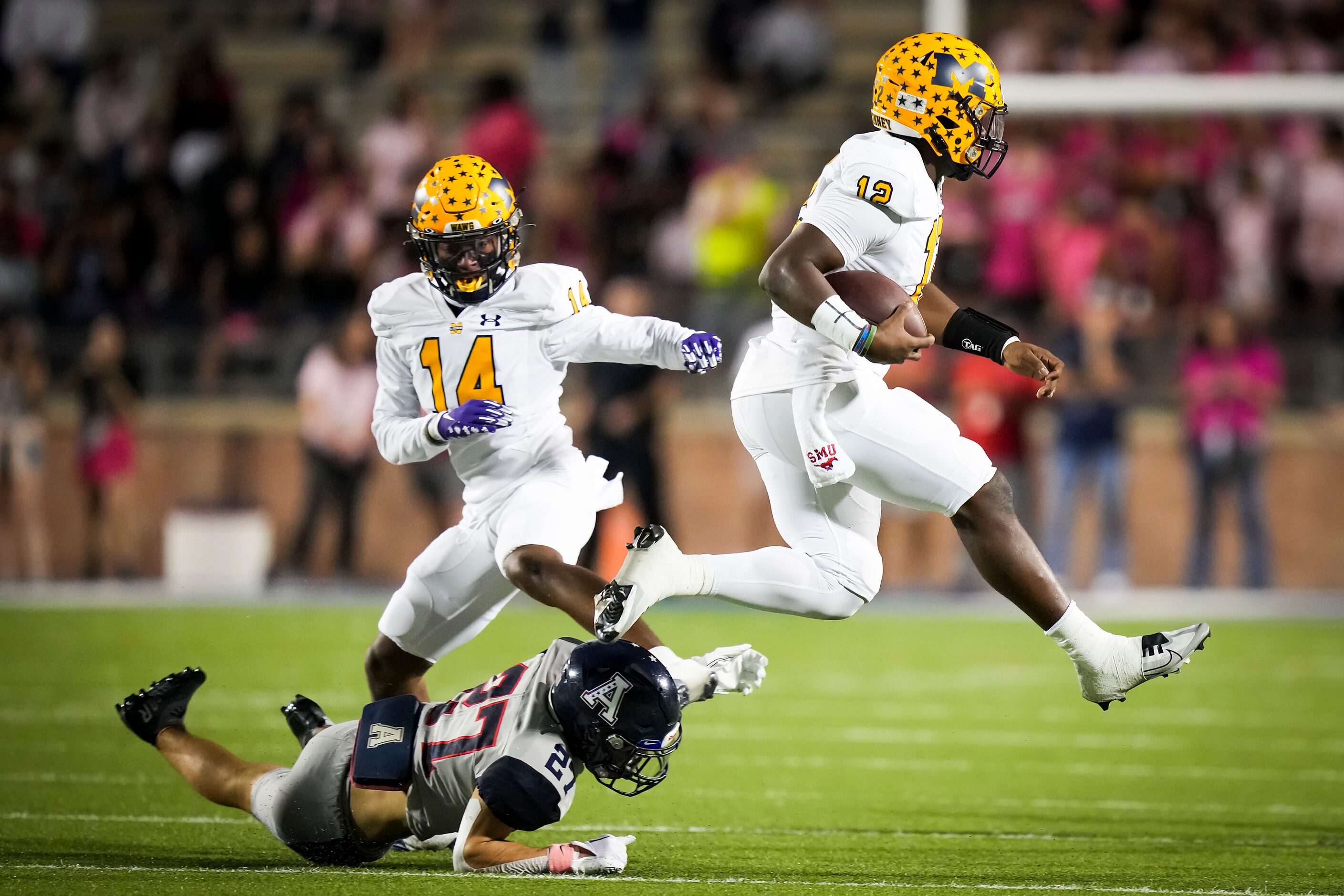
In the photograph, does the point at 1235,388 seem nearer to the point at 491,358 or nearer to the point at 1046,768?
the point at 1046,768

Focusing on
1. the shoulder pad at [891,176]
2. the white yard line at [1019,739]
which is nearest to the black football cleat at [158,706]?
the shoulder pad at [891,176]

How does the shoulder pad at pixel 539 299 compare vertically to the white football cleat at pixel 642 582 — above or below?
above

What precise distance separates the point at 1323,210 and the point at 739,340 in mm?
3960

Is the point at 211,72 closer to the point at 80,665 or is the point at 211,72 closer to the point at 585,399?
the point at 585,399

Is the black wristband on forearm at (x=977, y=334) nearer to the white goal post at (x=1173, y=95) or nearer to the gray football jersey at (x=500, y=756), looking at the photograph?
the gray football jersey at (x=500, y=756)

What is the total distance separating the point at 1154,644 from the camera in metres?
4.86

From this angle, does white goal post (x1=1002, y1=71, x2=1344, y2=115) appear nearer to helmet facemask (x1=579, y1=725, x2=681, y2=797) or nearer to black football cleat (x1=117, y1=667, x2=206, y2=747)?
helmet facemask (x1=579, y1=725, x2=681, y2=797)

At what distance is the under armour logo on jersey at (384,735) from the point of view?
14.7 ft

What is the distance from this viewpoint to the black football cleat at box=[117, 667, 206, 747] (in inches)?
197

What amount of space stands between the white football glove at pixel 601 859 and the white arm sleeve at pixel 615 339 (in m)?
1.26

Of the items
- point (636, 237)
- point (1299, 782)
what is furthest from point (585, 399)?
point (1299, 782)

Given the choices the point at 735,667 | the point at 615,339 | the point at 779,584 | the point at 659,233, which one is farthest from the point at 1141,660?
the point at 659,233

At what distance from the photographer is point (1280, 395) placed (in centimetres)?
1198

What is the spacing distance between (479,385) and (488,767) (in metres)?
1.27
